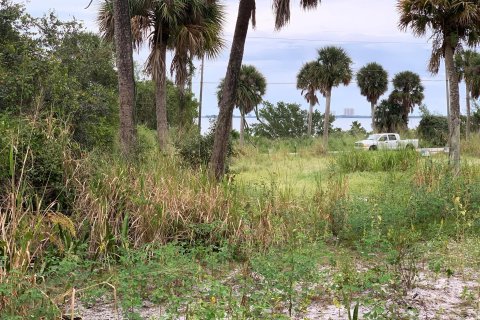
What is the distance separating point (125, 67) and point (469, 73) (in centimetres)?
3247

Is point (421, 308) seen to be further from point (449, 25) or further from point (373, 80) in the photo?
point (373, 80)

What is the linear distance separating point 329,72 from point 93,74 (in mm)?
20758

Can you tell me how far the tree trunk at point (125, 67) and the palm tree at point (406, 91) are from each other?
40485 mm

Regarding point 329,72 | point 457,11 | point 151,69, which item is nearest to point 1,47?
point 151,69

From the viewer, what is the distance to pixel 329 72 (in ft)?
122

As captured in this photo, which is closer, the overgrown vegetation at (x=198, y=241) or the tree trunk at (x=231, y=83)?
the overgrown vegetation at (x=198, y=241)

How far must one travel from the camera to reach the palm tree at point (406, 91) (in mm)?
47438

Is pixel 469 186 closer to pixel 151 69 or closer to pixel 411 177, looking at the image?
pixel 411 177

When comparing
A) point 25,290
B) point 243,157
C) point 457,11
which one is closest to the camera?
point 25,290

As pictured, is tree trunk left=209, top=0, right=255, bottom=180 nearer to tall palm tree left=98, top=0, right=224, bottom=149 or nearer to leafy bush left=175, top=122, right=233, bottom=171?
leafy bush left=175, top=122, right=233, bottom=171

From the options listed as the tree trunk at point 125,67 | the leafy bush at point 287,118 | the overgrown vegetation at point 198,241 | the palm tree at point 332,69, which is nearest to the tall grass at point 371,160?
the overgrown vegetation at point 198,241

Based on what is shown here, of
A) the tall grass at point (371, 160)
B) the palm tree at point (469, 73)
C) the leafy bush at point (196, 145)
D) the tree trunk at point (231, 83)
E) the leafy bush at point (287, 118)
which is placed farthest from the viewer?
the leafy bush at point (287, 118)

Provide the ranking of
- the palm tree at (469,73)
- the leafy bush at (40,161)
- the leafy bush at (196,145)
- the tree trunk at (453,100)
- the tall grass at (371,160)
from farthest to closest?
the palm tree at (469,73) < the tall grass at (371,160) < the tree trunk at (453,100) < the leafy bush at (196,145) < the leafy bush at (40,161)

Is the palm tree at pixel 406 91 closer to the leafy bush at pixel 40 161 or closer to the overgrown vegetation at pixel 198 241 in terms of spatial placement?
the overgrown vegetation at pixel 198 241
